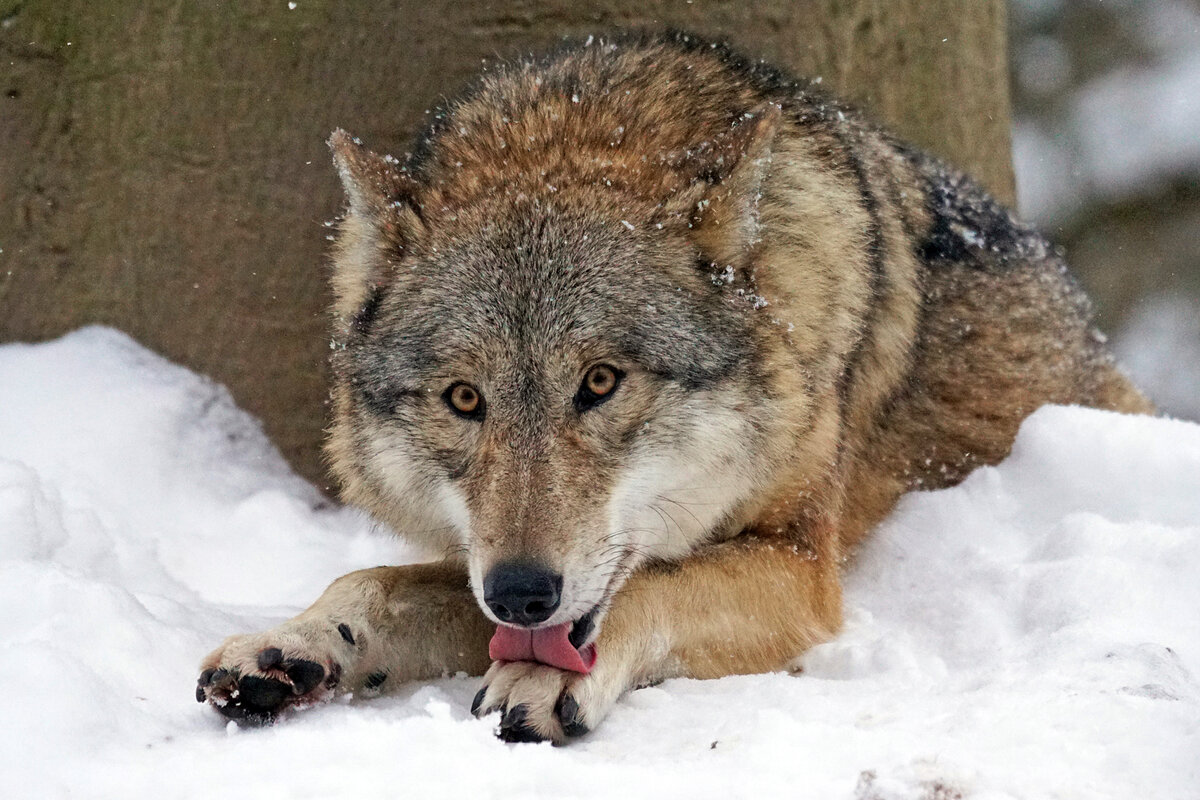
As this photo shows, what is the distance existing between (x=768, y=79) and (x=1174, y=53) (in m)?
11.9

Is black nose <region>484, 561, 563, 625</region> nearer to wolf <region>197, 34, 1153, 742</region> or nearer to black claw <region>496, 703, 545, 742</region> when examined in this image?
wolf <region>197, 34, 1153, 742</region>

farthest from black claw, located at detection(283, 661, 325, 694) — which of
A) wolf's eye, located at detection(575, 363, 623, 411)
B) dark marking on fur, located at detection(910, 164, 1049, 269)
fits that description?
dark marking on fur, located at detection(910, 164, 1049, 269)

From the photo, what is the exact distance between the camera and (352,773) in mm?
2293

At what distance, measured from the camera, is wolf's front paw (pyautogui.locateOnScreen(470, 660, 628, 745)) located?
280 cm

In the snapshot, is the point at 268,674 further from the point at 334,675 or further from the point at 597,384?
the point at 597,384

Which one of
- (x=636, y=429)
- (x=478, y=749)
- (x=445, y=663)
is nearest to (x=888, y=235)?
(x=636, y=429)

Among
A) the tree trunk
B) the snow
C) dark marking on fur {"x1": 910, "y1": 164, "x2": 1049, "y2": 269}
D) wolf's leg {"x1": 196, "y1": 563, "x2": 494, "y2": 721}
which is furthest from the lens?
the snow

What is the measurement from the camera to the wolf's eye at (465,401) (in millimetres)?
3244

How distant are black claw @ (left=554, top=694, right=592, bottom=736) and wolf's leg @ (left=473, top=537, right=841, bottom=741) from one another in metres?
0.03

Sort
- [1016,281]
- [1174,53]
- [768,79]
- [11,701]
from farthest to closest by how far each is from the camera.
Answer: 1. [1174,53]
2. [1016,281]
3. [768,79]
4. [11,701]

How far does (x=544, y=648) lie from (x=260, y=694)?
0.71m

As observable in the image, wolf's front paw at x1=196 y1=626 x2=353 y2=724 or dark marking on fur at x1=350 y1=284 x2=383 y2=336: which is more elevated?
dark marking on fur at x1=350 y1=284 x2=383 y2=336

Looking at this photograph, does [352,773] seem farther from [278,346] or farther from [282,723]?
[278,346]

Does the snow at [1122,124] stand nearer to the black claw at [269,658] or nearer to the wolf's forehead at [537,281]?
the wolf's forehead at [537,281]
